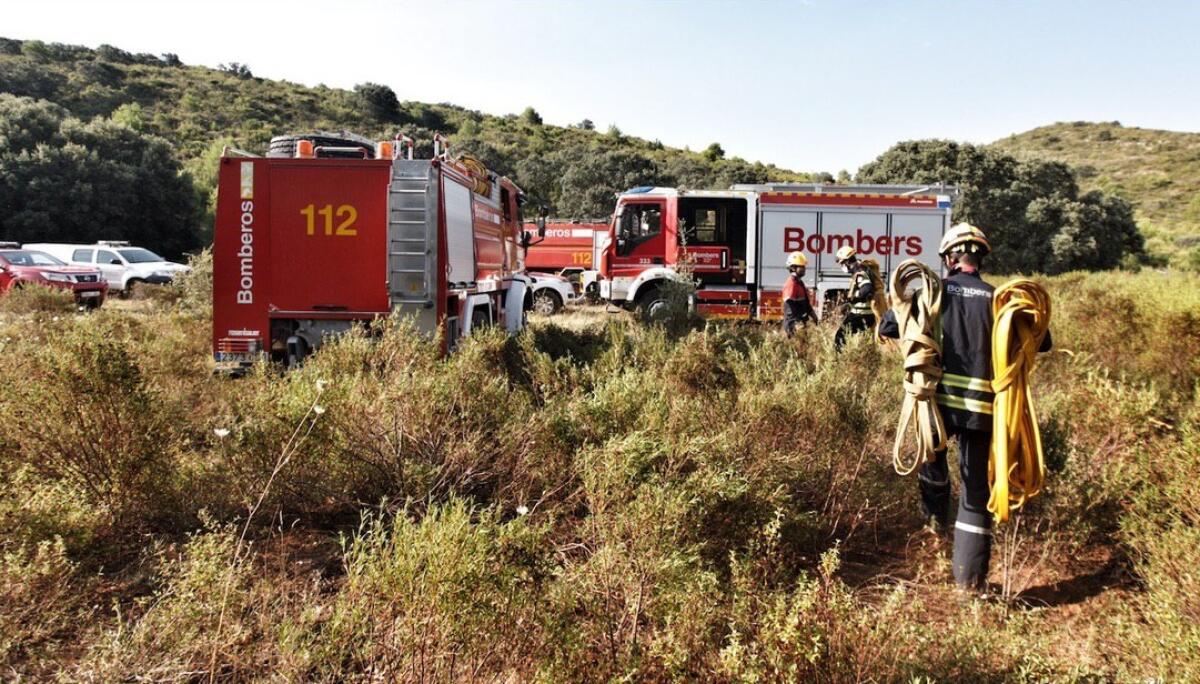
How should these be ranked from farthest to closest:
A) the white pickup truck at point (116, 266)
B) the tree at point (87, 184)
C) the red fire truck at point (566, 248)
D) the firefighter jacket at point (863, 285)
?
1. the tree at point (87, 184)
2. the red fire truck at point (566, 248)
3. the white pickup truck at point (116, 266)
4. the firefighter jacket at point (863, 285)

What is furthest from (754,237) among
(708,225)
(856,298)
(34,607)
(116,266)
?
(116,266)

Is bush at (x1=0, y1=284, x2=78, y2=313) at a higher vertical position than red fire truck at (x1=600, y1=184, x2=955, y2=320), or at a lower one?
lower

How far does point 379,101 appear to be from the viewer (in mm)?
61031

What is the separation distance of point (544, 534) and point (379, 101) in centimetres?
6538

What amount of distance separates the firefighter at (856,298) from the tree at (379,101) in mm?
60037

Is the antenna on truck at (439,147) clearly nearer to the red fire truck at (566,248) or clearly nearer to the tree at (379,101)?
the red fire truck at (566,248)

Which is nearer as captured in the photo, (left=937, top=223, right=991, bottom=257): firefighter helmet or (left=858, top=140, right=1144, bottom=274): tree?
(left=937, top=223, right=991, bottom=257): firefighter helmet

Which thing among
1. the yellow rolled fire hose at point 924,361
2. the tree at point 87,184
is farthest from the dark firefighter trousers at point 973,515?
the tree at point 87,184

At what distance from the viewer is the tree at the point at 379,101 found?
6047 centimetres

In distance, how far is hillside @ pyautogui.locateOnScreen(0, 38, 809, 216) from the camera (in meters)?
43.4

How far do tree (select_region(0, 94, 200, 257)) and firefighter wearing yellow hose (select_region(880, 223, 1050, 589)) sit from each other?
35.6 meters

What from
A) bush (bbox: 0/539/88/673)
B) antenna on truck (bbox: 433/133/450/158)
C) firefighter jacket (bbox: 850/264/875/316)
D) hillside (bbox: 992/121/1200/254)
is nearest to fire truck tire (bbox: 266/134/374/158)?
antenna on truck (bbox: 433/133/450/158)

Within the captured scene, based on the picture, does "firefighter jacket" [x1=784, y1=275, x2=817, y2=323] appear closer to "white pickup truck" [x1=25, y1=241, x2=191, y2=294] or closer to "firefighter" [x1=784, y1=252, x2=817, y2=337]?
"firefighter" [x1=784, y1=252, x2=817, y2=337]

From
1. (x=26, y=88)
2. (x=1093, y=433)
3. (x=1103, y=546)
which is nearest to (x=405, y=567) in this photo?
(x=1103, y=546)
